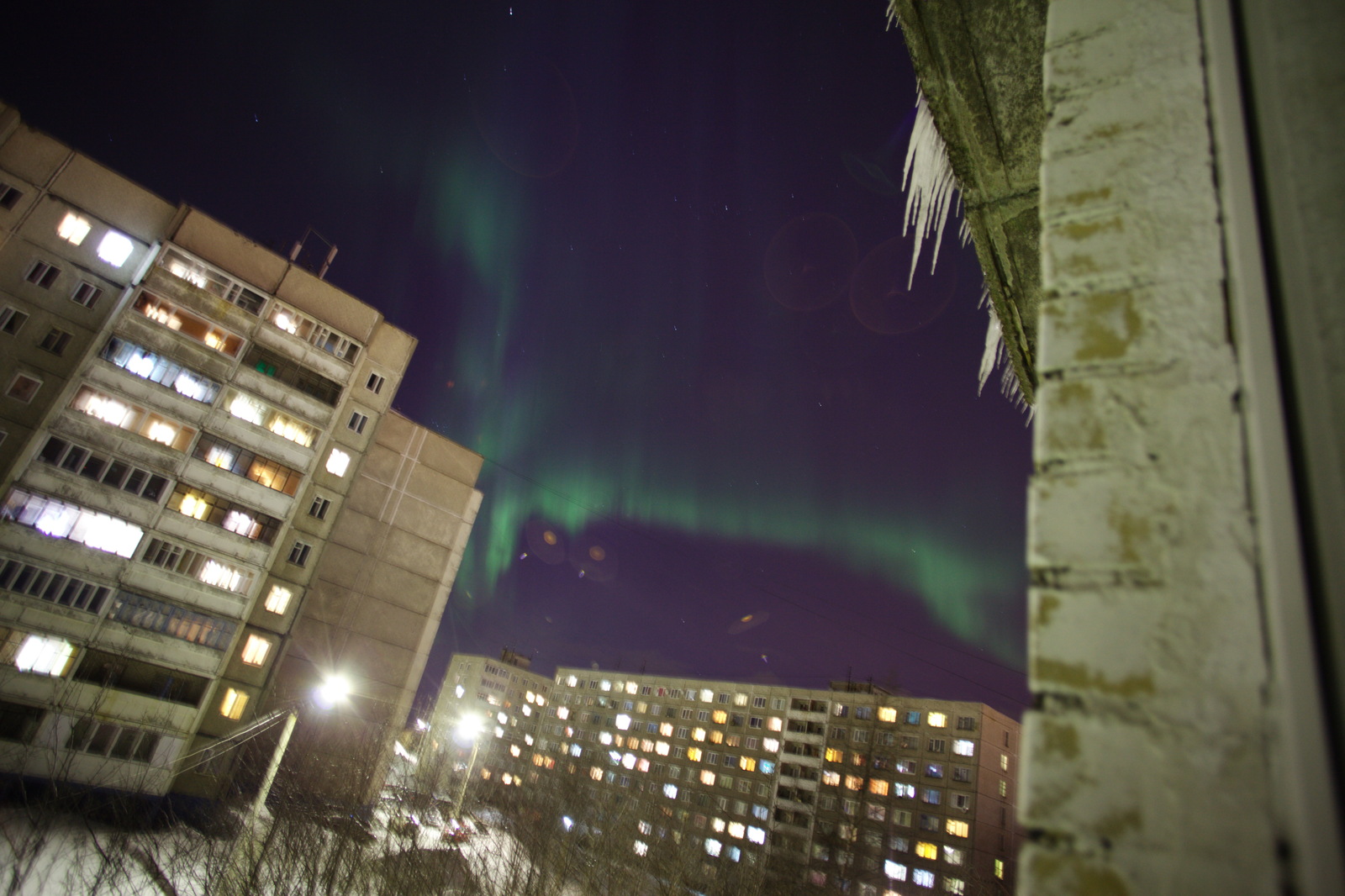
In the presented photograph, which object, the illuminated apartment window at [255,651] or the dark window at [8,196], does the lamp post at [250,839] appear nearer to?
the illuminated apartment window at [255,651]

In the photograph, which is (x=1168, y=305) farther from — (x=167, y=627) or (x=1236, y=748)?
(x=167, y=627)

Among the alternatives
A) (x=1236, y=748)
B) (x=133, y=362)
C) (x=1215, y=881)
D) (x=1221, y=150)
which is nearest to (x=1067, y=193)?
(x=1221, y=150)

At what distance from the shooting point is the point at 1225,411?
93 centimetres

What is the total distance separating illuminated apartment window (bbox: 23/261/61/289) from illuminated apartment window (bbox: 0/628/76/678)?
51.0 feet

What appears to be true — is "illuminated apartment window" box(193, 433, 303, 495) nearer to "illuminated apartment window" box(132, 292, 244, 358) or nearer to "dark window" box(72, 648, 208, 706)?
"illuminated apartment window" box(132, 292, 244, 358)

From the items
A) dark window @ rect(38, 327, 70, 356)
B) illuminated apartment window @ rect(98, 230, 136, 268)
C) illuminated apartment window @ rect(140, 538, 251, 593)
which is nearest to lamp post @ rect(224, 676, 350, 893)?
illuminated apartment window @ rect(140, 538, 251, 593)

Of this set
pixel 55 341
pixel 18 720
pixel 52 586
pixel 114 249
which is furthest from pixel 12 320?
pixel 18 720

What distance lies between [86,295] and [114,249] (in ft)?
8.70

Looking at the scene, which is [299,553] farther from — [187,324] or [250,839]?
[250,839]

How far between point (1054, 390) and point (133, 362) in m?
38.0

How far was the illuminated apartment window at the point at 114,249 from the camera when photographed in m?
29.8

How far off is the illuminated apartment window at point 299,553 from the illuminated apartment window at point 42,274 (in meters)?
16.3

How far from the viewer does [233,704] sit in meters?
29.8

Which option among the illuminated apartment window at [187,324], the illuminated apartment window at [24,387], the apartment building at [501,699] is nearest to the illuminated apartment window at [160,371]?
the illuminated apartment window at [187,324]
